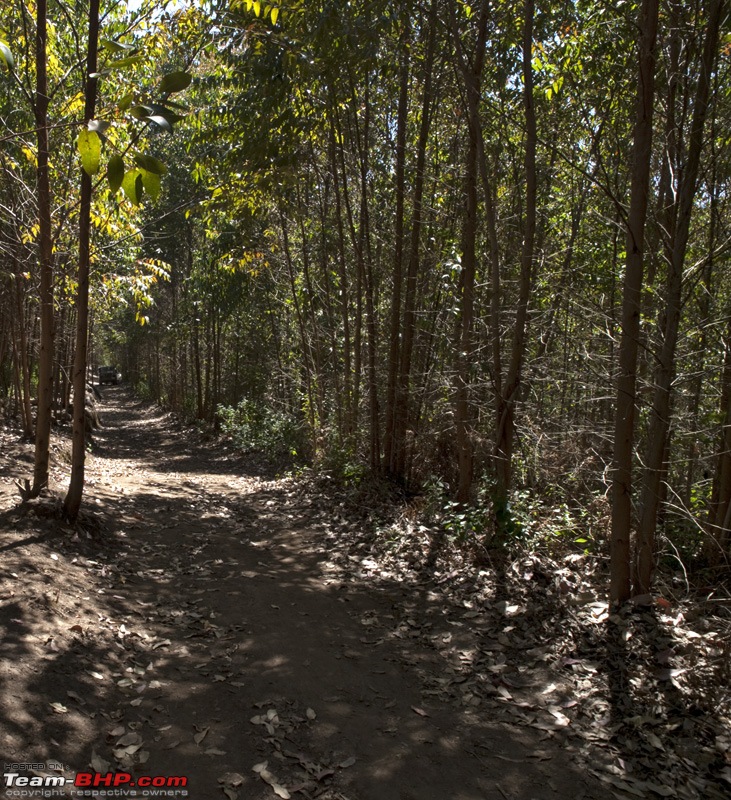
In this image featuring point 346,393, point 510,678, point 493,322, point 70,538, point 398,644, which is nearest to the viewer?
point 510,678

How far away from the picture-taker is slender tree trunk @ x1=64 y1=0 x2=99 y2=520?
5973 mm

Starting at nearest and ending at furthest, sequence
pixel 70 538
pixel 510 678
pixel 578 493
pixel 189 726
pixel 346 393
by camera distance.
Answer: pixel 189 726, pixel 510 678, pixel 70 538, pixel 578 493, pixel 346 393

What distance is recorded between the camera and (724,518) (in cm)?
538

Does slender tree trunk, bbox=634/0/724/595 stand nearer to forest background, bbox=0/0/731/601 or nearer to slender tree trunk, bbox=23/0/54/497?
forest background, bbox=0/0/731/601

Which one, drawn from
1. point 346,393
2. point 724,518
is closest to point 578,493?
point 724,518

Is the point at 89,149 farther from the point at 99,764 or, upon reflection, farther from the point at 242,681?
the point at 242,681

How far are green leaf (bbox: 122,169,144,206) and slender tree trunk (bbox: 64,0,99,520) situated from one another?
4.70m

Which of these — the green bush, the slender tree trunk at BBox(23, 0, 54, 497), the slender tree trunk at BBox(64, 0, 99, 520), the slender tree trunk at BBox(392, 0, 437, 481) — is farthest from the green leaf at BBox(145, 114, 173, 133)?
the green bush

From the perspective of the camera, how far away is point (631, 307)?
4695mm

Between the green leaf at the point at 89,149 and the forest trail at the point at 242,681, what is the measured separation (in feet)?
9.13

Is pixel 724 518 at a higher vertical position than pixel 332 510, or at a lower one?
higher

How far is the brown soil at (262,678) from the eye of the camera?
3.28 meters

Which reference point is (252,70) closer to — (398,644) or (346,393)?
(346,393)

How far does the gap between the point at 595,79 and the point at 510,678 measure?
5.97 meters
